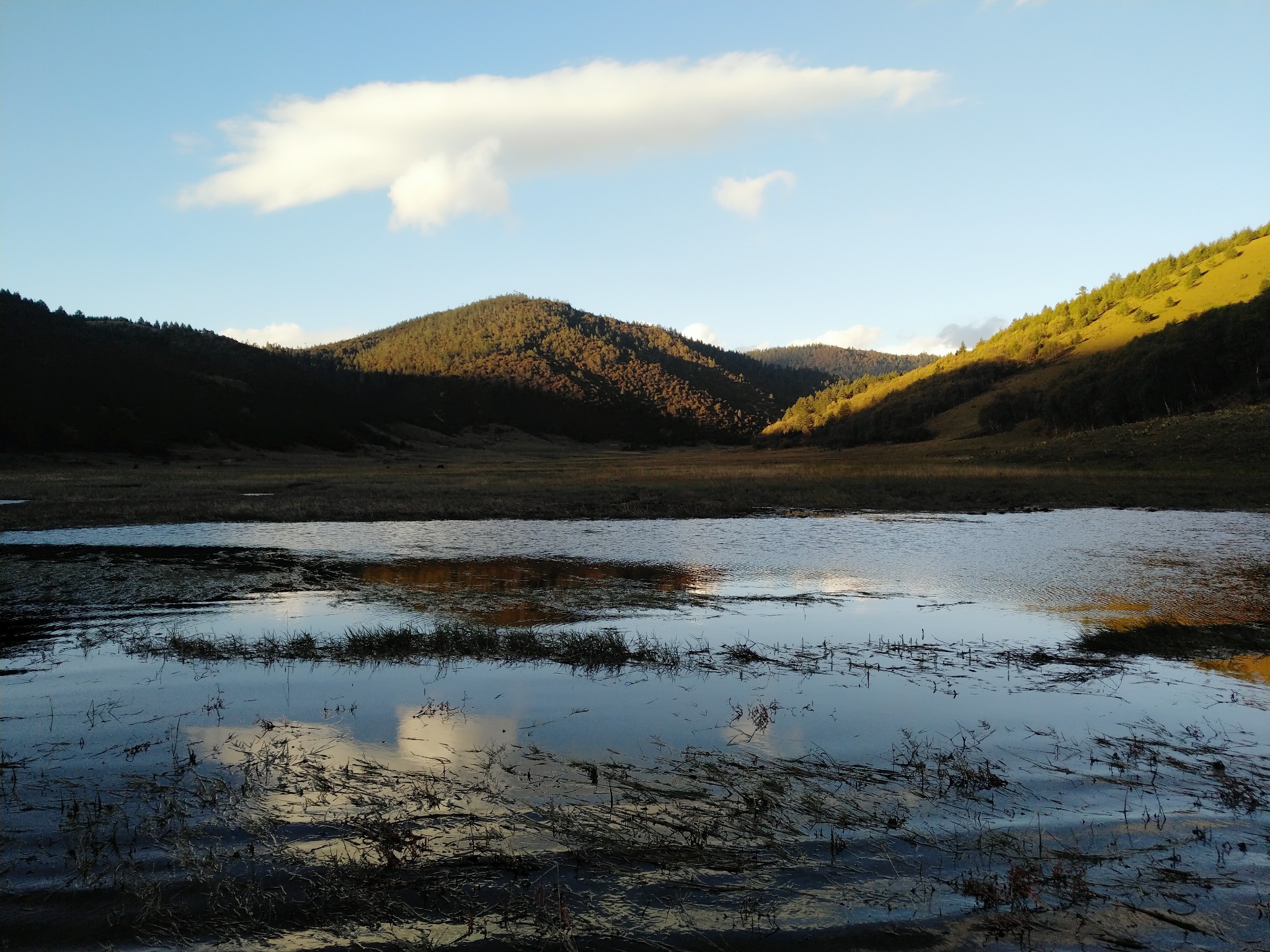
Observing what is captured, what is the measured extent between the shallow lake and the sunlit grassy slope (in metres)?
98.7

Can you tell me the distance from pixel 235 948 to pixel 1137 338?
4454 inches

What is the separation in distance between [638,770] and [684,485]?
48.2m

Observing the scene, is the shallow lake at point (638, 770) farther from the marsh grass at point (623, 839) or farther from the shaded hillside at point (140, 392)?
the shaded hillside at point (140, 392)

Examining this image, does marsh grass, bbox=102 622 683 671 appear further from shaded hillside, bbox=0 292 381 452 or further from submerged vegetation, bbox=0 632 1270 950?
shaded hillside, bbox=0 292 381 452

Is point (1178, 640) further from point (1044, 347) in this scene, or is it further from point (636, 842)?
point (1044, 347)

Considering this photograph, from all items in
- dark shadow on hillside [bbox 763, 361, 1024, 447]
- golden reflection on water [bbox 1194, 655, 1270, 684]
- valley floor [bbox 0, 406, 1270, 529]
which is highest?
dark shadow on hillside [bbox 763, 361, 1024, 447]

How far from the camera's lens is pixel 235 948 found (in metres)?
4.83

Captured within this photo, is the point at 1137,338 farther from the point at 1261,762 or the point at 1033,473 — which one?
the point at 1261,762

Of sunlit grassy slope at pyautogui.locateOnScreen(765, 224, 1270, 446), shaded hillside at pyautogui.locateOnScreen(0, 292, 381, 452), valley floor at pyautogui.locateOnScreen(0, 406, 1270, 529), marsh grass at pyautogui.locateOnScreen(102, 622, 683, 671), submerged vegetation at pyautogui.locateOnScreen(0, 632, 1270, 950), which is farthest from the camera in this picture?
sunlit grassy slope at pyautogui.locateOnScreen(765, 224, 1270, 446)

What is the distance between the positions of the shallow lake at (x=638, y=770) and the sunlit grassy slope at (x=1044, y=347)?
98670mm

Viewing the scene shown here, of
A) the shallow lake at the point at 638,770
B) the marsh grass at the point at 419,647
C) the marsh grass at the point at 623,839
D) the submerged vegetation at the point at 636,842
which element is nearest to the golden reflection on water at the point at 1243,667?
the shallow lake at the point at 638,770

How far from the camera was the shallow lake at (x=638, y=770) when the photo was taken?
17.1ft

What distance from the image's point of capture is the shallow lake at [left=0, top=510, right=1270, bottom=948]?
5215mm

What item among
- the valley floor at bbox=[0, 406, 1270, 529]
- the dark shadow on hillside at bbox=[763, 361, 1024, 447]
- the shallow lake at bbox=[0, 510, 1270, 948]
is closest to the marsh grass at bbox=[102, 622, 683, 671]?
the shallow lake at bbox=[0, 510, 1270, 948]
